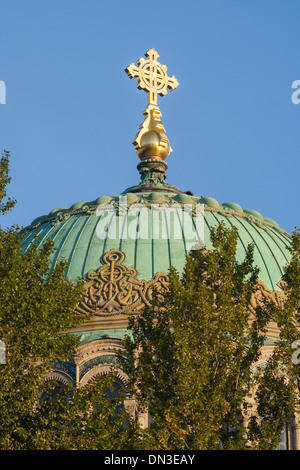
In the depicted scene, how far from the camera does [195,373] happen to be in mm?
24719

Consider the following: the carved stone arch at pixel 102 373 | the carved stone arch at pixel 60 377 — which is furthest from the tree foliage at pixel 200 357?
the carved stone arch at pixel 60 377

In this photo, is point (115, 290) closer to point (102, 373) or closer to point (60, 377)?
point (102, 373)

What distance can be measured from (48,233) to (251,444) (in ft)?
45.9

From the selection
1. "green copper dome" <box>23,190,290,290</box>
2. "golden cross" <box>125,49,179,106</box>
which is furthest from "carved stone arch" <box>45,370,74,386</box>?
"golden cross" <box>125,49,179,106</box>

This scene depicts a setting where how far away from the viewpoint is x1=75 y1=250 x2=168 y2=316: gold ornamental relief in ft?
110

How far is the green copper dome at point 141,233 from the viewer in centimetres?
3500

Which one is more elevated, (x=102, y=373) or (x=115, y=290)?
(x=115, y=290)

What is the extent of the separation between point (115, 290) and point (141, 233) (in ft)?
8.59

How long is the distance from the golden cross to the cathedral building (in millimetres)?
4269

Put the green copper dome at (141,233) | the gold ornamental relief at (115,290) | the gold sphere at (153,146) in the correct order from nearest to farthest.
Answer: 1. the gold ornamental relief at (115,290)
2. the green copper dome at (141,233)
3. the gold sphere at (153,146)

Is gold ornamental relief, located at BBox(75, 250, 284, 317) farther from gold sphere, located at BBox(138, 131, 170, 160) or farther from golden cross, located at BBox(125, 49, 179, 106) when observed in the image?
golden cross, located at BBox(125, 49, 179, 106)

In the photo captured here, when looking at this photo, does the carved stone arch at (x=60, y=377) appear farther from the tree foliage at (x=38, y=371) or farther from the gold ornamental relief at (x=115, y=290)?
the tree foliage at (x=38, y=371)

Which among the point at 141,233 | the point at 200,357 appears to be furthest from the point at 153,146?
the point at 200,357

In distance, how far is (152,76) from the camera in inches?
1714
